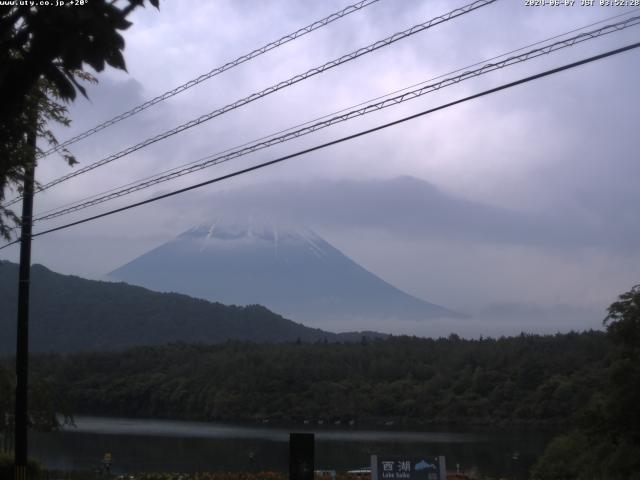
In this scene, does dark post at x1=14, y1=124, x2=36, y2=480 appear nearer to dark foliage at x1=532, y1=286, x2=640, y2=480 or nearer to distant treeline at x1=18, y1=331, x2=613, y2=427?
dark foliage at x1=532, y1=286, x2=640, y2=480

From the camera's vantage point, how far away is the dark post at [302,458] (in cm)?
1470

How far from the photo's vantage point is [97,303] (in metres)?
190

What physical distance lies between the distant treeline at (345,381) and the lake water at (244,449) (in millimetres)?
7919

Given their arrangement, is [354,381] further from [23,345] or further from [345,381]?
[23,345]

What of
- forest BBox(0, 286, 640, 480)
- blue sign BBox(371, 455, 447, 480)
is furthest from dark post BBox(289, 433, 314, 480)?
forest BBox(0, 286, 640, 480)

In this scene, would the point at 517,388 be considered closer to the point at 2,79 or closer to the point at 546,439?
the point at 546,439

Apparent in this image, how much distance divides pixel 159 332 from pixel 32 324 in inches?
1289

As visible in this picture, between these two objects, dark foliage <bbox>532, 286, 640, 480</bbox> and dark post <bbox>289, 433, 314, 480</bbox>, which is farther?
dark foliage <bbox>532, 286, 640, 480</bbox>

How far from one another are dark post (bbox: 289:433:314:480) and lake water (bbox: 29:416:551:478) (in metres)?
20.9

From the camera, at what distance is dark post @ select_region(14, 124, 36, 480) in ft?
63.0

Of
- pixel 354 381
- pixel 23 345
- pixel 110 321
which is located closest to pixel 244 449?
pixel 23 345

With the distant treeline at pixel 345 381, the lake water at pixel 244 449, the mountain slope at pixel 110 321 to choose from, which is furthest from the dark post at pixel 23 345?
the mountain slope at pixel 110 321

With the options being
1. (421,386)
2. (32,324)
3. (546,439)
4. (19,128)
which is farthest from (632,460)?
(32,324)

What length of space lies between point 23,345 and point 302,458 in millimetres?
8137
